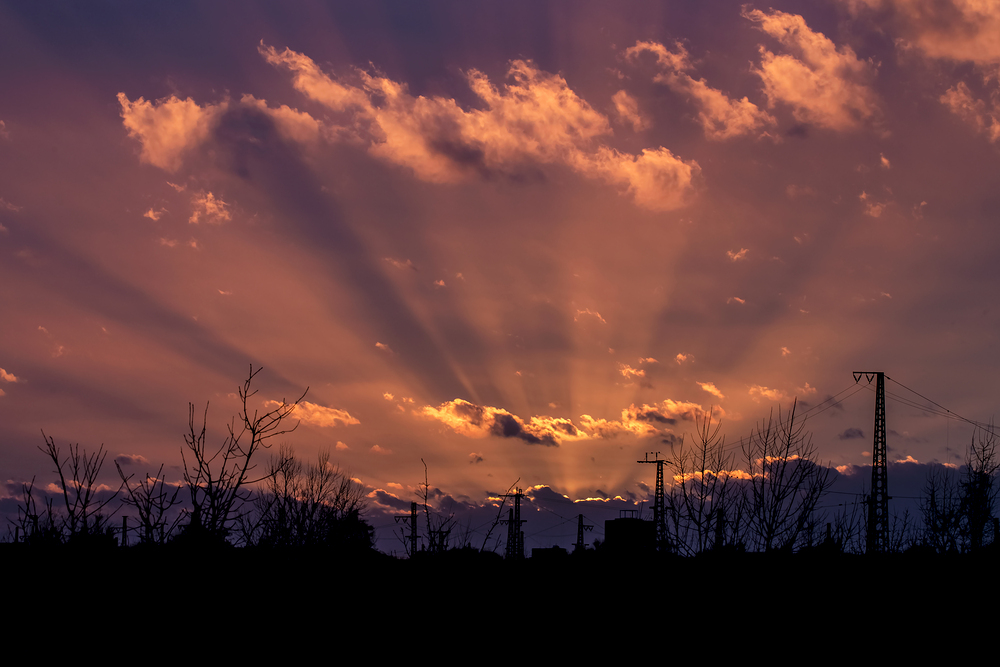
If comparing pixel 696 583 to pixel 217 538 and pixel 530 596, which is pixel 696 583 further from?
pixel 217 538

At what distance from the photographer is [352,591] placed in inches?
579

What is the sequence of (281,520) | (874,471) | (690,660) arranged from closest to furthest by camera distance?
(690,660) < (281,520) < (874,471)

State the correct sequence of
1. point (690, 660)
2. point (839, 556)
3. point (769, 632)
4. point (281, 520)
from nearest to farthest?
point (690, 660)
point (769, 632)
point (839, 556)
point (281, 520)

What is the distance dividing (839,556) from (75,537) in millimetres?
18635

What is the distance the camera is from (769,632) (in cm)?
1202

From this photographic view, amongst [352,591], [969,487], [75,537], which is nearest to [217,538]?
[352,591]

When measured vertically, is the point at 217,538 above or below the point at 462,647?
above

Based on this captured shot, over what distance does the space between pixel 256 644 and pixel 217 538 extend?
3.79m

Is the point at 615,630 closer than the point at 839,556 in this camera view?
Yes

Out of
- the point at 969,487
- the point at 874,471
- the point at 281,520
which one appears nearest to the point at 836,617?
the point at 281,520

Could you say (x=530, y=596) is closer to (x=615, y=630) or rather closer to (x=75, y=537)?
(x=615, y=630)

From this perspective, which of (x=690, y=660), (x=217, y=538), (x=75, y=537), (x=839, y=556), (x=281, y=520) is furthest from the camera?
(x=281, y=520)

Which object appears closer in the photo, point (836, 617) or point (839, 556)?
point (836, 617)

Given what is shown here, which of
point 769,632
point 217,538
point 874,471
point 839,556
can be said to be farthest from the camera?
point 874,471
